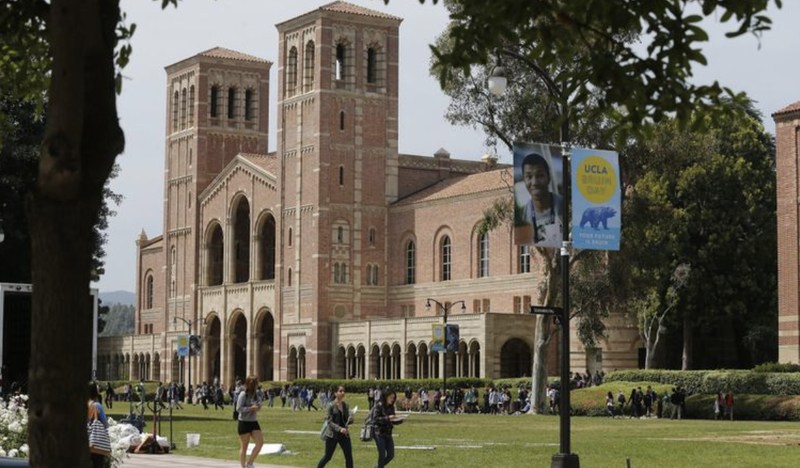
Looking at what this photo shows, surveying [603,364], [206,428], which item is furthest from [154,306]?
[206,428]

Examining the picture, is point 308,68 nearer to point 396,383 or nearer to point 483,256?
point 483,256

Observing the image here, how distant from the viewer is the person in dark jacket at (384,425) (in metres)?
21.1

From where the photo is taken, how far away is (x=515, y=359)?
246ft

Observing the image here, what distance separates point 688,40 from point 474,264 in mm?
72783

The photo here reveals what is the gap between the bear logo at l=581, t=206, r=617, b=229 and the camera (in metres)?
19.8

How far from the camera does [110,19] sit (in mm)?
7613

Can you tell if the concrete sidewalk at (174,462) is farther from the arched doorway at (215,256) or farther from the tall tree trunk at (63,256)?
the arched doorway at (215,256)

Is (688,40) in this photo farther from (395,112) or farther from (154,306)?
(154,306)

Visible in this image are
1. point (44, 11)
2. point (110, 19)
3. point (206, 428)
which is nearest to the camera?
point (110, 19)

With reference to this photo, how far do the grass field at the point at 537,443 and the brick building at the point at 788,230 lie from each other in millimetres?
9471

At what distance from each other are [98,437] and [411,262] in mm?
69372

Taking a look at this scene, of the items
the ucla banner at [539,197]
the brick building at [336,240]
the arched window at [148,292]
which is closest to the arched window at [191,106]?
the brick building at [336,240]

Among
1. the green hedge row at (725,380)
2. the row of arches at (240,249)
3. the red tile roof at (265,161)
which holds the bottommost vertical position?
the green hedge row at (725,380)

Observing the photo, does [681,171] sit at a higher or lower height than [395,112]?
lower
